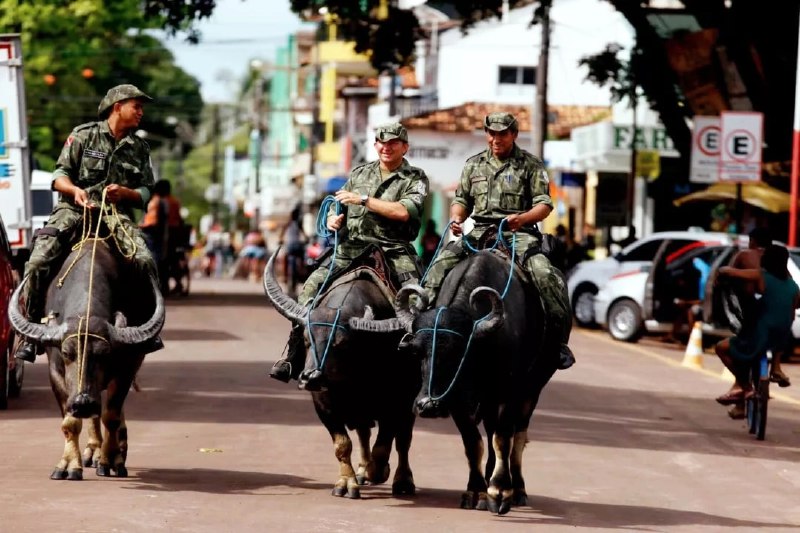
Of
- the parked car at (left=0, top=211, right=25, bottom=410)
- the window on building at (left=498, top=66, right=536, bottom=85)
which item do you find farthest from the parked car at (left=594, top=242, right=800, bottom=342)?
the window on building at (left=498, top=66, right=536, bottom=85)

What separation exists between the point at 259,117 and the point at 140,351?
103 meters

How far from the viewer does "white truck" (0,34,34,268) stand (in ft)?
69.7

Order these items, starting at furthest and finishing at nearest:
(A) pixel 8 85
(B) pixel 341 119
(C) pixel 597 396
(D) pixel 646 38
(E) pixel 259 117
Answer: (E) pixel 259 117, (B) pixel 341 119, (D) pixel 646 38, (A) pixel 8 85, (C) pixel 597 396

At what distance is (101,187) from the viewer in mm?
12648

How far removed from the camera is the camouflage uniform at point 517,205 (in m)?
11.9

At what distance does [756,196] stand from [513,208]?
2403 centimetres

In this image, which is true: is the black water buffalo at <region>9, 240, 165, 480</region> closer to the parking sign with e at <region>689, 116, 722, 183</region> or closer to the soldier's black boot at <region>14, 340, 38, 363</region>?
the soldier's black boot at <region>14, 340, 38, 363</region>

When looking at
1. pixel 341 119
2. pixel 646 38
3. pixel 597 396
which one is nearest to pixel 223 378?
pixel 597 396

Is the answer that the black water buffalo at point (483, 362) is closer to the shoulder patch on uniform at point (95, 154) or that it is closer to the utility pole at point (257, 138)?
the shoulder patch on uniform at point (95, 154)

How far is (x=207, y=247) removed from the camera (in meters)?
81.2

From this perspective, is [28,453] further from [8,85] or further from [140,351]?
[8,85]

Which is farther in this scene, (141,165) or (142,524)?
(141,165)

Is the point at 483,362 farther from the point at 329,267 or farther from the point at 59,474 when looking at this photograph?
the point at 59,474

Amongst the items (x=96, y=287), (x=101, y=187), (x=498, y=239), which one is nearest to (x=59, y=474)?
(x=96, y=287)
